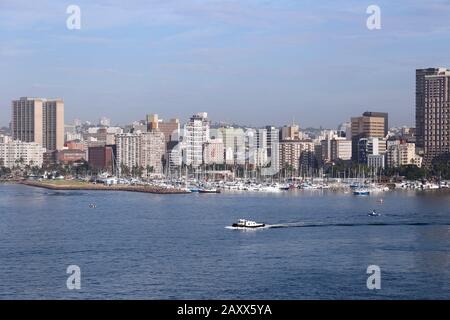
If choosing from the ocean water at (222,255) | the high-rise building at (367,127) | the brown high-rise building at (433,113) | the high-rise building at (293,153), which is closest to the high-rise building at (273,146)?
the high-rise building at (293,153)

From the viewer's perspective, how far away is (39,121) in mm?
67750

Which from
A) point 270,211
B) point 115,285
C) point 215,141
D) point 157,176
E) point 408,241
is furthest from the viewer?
point 215,141

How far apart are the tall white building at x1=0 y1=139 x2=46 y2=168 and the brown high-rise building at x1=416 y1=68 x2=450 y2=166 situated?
26101mm

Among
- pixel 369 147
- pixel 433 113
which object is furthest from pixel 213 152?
pixel 433 113

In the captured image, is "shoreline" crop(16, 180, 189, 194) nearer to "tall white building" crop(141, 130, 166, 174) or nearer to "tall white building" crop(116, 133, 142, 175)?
"tall white building" crop(116, 133, 142, 175)

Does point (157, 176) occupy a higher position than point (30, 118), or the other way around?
point (30, 118)

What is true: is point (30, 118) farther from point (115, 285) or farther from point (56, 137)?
point (115, 285)

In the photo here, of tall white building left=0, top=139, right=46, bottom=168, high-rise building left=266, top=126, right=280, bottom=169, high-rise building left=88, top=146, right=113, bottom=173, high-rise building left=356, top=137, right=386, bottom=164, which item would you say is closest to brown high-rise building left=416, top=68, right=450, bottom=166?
high-rise building left=356, top=137, right=386, bottom=164

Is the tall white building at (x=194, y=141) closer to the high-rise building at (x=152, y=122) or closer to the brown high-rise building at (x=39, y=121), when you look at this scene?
the high-rise building at (x=152, y=122)

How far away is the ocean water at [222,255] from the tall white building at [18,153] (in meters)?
40.1
